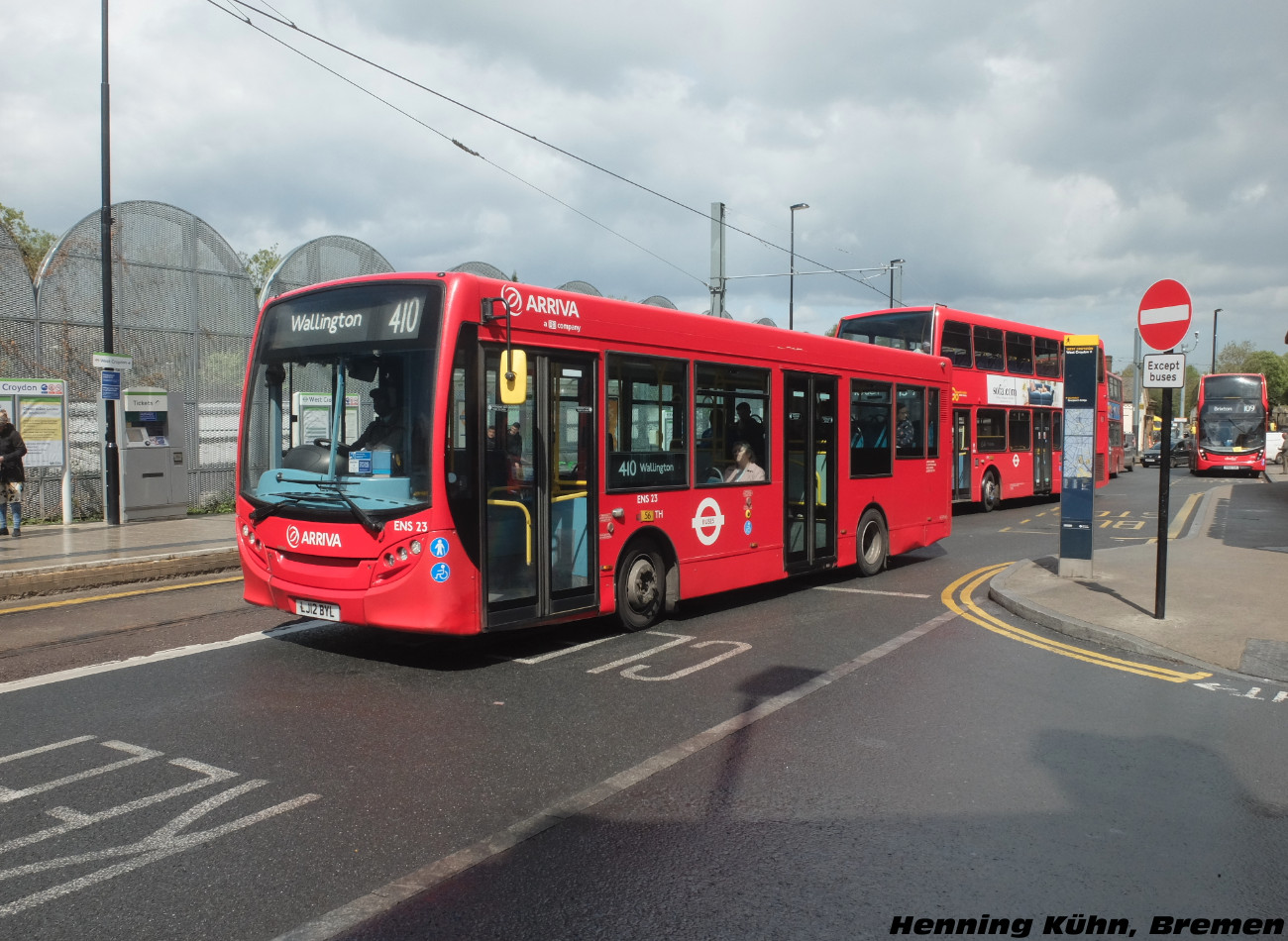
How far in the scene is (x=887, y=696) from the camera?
638 centimetres

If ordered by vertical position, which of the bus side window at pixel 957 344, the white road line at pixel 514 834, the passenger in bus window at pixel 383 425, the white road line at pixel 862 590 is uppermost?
the bus side window at pixel 957 344

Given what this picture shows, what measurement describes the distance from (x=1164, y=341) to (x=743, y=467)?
154 inches

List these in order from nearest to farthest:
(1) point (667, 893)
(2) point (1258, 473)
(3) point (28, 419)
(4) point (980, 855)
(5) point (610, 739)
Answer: (1) point (667, 893), (4) point (980, 855), (5) point (610, 739), (3) point (28, 419), (2) point (1258, 473)

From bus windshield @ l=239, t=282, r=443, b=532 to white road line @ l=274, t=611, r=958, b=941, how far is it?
254 centimetres

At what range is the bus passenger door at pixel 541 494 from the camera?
7.04 meters

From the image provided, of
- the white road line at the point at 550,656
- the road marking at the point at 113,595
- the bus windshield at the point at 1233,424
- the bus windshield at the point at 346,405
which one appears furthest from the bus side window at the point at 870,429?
the bus windshield at the point at 1233,424

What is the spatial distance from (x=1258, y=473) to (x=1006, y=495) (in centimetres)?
2615

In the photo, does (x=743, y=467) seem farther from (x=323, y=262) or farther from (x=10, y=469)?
(x=323, y=262)

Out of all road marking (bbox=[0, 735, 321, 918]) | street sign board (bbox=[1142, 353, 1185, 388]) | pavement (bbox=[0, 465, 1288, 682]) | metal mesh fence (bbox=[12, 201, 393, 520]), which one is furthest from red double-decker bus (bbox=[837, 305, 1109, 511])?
road marking (bbox=[0, 735, 321, 918])

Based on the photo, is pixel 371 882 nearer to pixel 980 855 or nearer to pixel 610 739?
pixel 610 739

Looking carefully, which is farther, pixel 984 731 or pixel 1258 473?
pixel 1258 473

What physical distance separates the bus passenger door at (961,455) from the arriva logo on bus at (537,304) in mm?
14644

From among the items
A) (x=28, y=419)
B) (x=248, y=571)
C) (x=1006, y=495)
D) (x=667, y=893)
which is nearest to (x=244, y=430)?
(x=248, y=571)

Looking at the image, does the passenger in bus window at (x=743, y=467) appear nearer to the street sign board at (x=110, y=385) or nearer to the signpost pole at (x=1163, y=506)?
the signpost pole at (x=1163, y=506)
